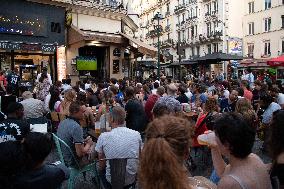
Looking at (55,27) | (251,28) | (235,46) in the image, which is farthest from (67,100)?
(251,28)

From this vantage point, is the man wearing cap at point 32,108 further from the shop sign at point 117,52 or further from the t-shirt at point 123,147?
the shop sign at point 117,52

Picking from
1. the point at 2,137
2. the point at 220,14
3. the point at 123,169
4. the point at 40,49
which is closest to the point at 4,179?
the point at 123,169

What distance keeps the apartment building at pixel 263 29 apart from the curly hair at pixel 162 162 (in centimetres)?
4633

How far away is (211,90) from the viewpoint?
13703mm

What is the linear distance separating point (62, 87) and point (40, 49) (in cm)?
585

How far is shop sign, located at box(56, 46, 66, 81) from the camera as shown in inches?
778

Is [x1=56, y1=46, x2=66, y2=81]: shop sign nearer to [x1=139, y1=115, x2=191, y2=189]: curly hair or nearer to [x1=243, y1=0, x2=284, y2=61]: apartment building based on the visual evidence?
[x1=139, y1=115, x2=191, y2=189]: curly hair

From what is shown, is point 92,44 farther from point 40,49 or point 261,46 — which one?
point 261,46

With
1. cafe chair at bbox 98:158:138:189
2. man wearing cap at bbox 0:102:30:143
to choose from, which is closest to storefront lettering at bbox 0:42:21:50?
man wearing cap at bbox 0:102:30:143

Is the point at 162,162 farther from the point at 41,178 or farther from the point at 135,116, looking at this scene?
the point at 135,116

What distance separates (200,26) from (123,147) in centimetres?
5667

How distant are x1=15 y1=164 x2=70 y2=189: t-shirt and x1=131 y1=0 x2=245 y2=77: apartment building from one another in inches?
1499

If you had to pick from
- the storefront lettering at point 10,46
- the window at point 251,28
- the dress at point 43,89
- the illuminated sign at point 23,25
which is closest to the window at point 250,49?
the window at point 251,28

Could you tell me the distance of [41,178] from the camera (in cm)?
337
